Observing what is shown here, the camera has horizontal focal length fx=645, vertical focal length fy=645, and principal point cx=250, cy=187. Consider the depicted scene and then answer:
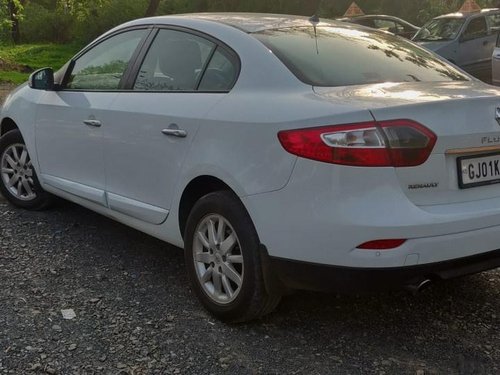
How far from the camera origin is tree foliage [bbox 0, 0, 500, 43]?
26250mm

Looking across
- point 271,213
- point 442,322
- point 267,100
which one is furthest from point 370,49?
point 442,322

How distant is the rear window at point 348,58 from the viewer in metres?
3.43

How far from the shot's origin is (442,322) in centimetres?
357

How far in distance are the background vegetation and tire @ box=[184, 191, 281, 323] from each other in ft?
48.1

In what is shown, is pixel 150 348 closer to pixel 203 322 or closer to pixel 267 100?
pixel 203 322

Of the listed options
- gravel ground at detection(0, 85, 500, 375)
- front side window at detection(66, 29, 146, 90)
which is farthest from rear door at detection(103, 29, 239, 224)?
gravel ground at detection(0, 85, 500, 375)

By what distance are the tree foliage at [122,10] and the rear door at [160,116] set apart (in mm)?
19629

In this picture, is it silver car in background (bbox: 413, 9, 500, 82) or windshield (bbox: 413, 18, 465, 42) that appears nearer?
silver car in background (bbox: 413, 9, 500, 82)

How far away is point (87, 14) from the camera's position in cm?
3275

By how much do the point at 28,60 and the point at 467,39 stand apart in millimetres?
17261

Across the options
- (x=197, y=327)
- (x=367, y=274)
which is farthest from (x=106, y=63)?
(x=367, y=274)

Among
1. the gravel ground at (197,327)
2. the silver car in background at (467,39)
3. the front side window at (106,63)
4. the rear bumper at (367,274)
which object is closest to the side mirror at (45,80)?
the front side window at (106,63)

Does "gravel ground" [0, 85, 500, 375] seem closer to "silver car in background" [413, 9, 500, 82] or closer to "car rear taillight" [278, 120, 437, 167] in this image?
"car rear taillight" [278, 120, 437, 167]

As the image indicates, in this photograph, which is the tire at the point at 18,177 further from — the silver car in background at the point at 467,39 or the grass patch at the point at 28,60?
the grass patch at the point at 28,60
